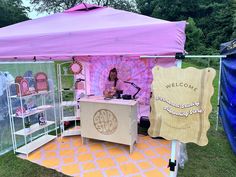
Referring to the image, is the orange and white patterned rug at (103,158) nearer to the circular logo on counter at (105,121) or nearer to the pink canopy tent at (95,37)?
the circular logo on counter at (105,121)

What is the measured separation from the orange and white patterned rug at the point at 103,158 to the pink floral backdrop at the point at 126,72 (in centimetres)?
123

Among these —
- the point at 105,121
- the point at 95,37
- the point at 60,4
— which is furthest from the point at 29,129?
the point at 60,4

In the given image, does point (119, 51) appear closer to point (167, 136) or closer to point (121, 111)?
point (167, 136)

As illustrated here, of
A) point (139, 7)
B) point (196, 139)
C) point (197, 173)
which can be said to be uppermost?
point (139, 7)

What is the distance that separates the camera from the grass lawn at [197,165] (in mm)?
2670

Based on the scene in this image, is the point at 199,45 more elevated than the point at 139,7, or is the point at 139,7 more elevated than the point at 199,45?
the point at 139,7

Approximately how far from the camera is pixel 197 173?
2.67 meters

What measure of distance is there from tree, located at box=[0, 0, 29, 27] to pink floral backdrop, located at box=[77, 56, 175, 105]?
55.1ft

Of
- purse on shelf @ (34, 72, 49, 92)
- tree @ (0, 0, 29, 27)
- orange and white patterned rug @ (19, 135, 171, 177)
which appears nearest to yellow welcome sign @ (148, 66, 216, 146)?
Answer: orange and white patterned rug @ (19, 135, 171, 177)

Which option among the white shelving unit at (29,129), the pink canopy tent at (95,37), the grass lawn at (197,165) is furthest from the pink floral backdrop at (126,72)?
the pink canopy tent at (95,37)

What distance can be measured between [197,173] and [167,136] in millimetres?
1369

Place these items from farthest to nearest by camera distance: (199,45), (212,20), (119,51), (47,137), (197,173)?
(212,20), (199,45), (47,137), (197,173), (119,51)

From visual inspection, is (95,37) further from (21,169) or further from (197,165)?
(197,165)

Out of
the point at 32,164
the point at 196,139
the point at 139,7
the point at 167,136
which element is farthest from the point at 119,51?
the point at 139,7
